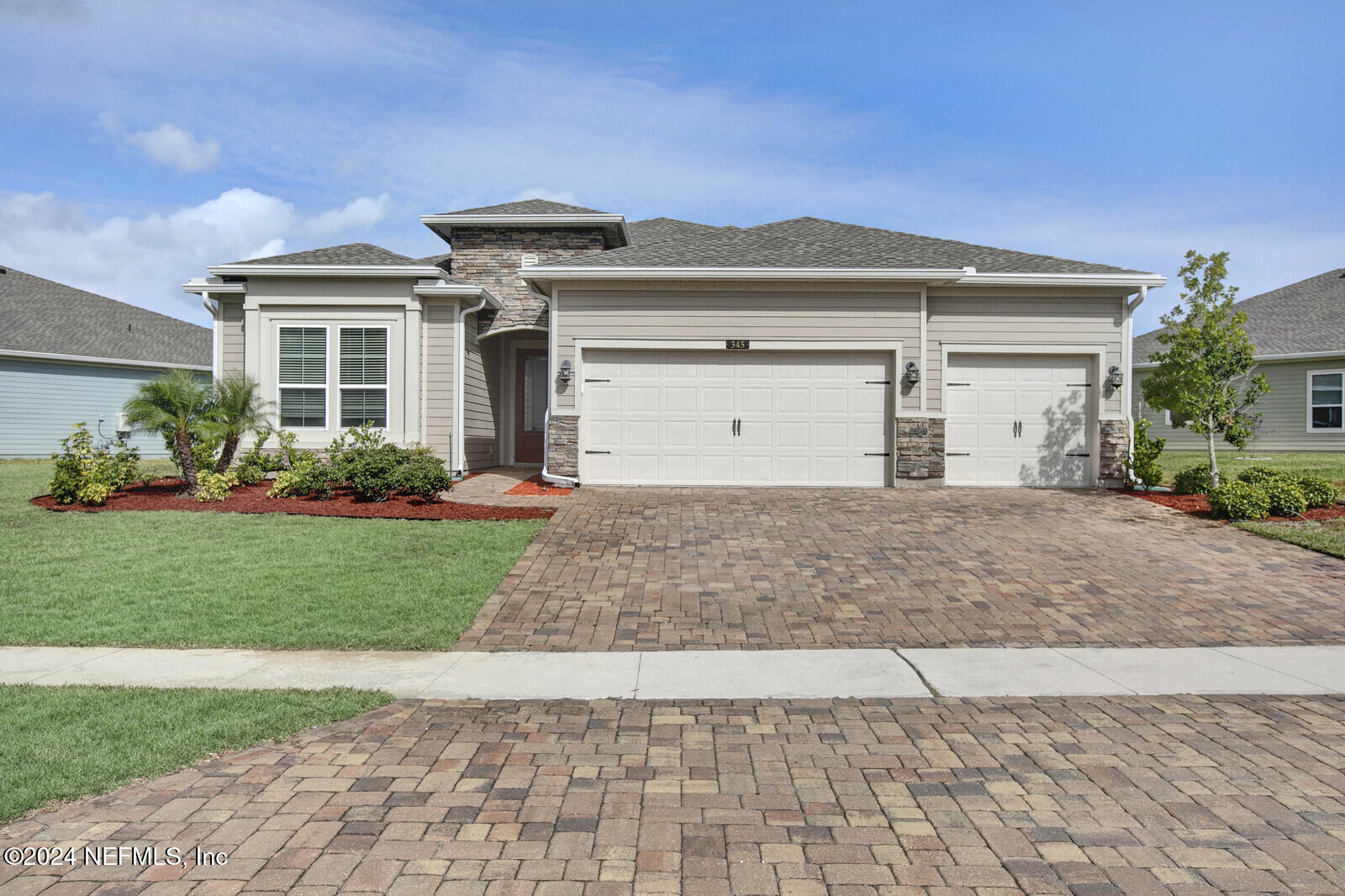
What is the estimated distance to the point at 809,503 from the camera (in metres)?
12.4

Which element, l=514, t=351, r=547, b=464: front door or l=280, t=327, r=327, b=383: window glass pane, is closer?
l=280, t=327, r=327, b=383: window glass pane

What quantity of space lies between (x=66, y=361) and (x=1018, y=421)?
24.3 metres

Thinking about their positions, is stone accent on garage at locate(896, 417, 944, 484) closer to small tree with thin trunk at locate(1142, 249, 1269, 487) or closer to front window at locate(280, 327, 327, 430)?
small tree with thin trunk at locate(1142, 249, 1269, 487)

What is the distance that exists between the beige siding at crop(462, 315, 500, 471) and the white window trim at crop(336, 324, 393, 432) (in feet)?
4.38

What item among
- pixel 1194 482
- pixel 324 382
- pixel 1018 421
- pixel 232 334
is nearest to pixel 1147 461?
pixel 1194 482

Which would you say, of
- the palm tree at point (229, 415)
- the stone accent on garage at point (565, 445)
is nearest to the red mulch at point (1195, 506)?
the stone accent on garage at point (565, 445)

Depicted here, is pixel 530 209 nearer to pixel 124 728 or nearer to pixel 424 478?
pixel 424 478

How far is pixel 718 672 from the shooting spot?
5.91 metres

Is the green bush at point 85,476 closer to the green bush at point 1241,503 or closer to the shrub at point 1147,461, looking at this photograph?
the green bush at point 1241,503

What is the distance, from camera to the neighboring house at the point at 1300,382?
70.0 ft

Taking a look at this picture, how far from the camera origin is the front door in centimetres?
1886

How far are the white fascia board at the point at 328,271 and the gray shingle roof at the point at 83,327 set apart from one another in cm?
1169

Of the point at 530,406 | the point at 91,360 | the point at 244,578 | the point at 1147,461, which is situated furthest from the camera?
the point at 91,360

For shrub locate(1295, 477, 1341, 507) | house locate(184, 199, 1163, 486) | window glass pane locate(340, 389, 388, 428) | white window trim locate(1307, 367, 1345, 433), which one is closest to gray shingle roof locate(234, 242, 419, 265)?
house locate(184, 199, 1163, 486)
